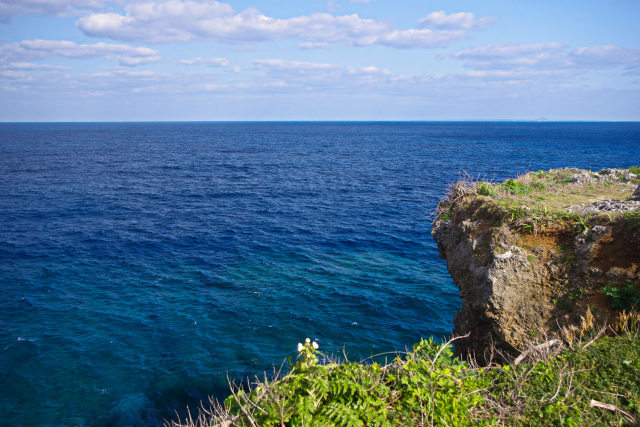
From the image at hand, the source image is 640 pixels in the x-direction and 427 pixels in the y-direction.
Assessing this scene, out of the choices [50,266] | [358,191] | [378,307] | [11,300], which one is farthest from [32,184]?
[378,307]

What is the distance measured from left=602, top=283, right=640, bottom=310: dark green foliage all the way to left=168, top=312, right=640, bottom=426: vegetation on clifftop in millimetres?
2939

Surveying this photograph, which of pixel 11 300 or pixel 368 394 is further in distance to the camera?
pixel 11 300

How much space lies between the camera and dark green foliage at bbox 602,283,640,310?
39.4 feet

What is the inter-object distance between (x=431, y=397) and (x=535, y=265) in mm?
8409

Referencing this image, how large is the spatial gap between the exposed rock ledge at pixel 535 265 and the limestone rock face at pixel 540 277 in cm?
3

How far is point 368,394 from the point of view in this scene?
854cm

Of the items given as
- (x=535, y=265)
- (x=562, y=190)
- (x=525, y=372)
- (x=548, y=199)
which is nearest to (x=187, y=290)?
(x=535, y=265)

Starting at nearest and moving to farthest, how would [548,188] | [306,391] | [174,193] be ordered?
1. [306,391]
2. [548,188]
3. [174,193]

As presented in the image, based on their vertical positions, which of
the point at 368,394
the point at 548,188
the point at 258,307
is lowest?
the point at 258,307

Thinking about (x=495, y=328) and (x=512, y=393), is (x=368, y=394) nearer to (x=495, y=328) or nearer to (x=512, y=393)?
(x=512, y=393)

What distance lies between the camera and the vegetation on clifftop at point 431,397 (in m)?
7.85

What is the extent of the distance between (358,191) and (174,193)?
26130mm

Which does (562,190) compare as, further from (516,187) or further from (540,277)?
(540,277)

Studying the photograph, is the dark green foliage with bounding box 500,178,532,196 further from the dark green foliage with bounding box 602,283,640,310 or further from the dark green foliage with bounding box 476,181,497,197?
the dark green foliage with bounding box 602,283,640,310
